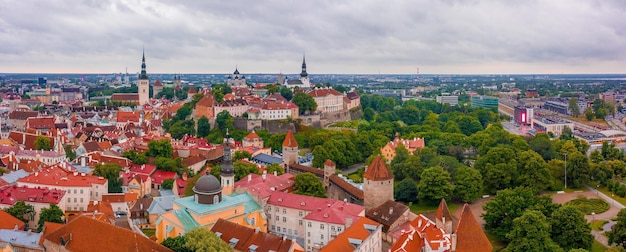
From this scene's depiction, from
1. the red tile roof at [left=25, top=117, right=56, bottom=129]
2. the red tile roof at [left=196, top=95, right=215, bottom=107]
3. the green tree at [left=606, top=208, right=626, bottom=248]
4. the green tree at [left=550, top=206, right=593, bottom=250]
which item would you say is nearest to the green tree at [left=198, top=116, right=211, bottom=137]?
the red tile roof at [left=196, top=95, right=215, bottom=107]

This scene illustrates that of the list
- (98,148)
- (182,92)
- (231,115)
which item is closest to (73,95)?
(182,92)

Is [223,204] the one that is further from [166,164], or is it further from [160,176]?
[166,164]

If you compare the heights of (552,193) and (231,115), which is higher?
(231,115)

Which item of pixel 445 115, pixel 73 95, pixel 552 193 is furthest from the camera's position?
pixel 73 95

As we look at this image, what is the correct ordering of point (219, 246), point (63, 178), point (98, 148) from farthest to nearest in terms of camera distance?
point (98, 148)
point (63, 178)
point (219, 246)

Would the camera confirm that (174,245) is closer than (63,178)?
Yes

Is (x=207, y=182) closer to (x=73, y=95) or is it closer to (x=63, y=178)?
(x=63, y=178)

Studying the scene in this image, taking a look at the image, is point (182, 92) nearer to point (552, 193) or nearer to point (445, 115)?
point (445, 115)

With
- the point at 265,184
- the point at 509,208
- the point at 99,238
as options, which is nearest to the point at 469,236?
the point at 509,208
